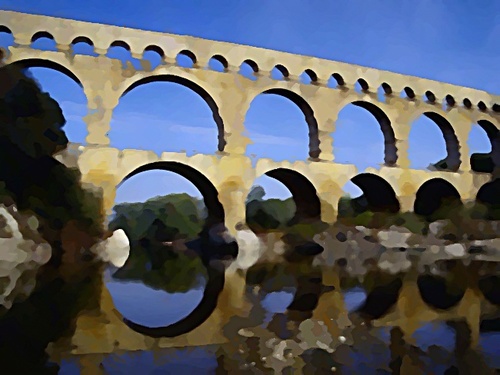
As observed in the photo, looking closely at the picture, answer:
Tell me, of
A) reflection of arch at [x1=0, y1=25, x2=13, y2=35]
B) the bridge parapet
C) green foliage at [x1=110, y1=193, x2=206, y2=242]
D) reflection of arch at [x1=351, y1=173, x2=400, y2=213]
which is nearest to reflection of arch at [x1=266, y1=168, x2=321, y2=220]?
the bridge parapet

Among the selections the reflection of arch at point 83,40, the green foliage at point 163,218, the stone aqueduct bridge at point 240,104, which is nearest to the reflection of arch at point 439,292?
the stone aqueduct bridge at point 240,104

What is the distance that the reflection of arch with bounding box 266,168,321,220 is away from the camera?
78.7 ft

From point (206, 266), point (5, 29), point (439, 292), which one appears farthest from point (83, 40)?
point (439, 292)

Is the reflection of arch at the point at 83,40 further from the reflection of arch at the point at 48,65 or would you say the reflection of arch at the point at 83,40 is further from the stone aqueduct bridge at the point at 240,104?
the reflection of arch at the point at 48,65

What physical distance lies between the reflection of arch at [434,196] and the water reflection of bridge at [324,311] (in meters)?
14.9

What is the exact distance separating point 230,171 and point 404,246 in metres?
8.18

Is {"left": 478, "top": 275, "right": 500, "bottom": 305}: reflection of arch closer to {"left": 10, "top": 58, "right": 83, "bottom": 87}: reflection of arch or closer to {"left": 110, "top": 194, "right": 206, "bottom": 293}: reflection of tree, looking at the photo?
{"left": 110, "top": 194, "right": 206, "bottom": 293}: reflection of tree

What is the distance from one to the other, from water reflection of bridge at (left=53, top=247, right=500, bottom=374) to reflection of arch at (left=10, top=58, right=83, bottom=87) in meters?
11.0

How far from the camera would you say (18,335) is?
20.9ft

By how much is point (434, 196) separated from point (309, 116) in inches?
387

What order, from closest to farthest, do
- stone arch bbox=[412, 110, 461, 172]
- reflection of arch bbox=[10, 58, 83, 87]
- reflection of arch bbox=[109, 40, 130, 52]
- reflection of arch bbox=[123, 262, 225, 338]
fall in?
reflection of arch bbox=[123, 262, 225, 338]
reflection of arch bbox=[10, 58, 83, 87]
reflection of arch bbox=[109, 40, 130, 52]
stone arch bbox=[412, 110, 461, 172]

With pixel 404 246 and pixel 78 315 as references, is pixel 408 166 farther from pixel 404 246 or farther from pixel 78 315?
pixel 78 315

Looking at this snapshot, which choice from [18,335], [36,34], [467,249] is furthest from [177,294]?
[467,249]

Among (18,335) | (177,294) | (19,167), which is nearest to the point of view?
(18,335)
